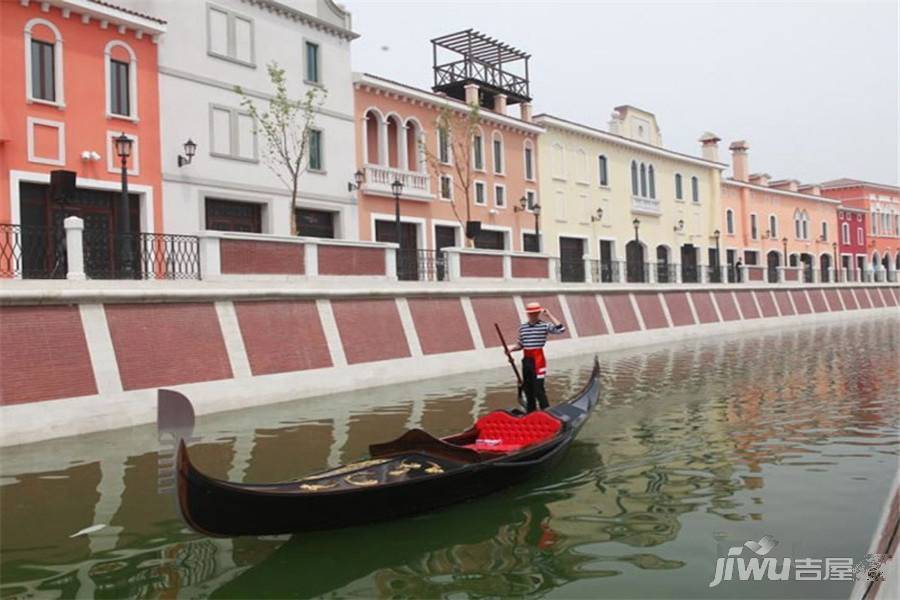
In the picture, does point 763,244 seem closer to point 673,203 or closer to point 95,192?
point 673,203

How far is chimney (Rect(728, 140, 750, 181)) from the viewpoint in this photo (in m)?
46.1

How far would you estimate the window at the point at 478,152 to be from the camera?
2852 centimetres

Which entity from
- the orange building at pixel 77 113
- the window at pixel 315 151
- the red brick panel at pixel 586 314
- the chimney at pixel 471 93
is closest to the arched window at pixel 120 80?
the orange building at pixel 77 113

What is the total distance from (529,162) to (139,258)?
64.0ft

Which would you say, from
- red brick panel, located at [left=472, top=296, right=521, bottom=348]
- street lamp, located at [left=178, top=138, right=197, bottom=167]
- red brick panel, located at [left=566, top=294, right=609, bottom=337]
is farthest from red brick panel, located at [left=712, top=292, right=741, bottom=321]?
street lamp, located at [left=178, top=138, right=197, bottom=167]

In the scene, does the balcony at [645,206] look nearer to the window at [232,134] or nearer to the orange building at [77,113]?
the window at [232,134]

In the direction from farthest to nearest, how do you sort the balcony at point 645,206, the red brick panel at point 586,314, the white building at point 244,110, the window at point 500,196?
the balcony at point 645,206 < the window at point 500,196 < the red brick panel at point 586,314 < the white building at point 244,110

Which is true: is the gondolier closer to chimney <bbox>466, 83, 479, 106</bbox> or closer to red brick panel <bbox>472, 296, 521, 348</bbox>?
red brick panel <bbox>472, 296, 521, 348</bbox>

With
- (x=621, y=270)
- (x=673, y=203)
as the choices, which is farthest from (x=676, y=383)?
(x=673, y=203)

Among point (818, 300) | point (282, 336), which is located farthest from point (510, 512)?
point (818, 300)

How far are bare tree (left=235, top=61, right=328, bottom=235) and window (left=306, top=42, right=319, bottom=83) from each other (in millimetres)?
461

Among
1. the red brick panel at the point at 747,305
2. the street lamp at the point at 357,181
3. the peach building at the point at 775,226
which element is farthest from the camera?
the peach building at the point at 775,226

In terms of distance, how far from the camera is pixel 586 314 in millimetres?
24469

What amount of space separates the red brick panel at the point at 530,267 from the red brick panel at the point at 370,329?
630cm
